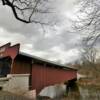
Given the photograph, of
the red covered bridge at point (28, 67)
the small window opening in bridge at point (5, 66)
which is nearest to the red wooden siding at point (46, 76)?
the red covered bridge at point (28, 67)

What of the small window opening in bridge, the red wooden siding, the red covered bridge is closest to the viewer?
the red covered bridge

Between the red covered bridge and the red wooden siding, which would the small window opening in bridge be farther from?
the red wooden siding

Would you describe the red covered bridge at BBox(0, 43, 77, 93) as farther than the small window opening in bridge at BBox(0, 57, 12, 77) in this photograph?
No

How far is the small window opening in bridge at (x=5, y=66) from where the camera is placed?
19.9 m

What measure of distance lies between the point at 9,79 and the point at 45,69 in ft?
17.2

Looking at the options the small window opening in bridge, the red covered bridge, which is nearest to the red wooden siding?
the red covered bridge

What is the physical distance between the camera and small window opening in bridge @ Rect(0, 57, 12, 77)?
19922 millimetres

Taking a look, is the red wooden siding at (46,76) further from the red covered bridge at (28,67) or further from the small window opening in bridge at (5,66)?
the small window opening in bridge at (5,66)

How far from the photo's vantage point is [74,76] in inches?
1137

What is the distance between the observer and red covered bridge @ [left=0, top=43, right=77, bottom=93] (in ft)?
62.7

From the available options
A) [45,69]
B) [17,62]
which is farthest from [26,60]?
[45,69]

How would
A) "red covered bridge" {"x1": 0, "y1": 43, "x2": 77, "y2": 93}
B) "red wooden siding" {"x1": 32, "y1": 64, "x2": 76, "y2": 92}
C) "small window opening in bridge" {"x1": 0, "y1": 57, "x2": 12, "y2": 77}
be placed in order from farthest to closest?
1. "red wooden siding" {"x1": 32, "y1": 64, "x2": 76, "y2": 92}
2. "small window opening in bridge" {"x1": 0, "y1": 57, "x2": 12, "y2": 77}
3. "red covered bridge" {"x1": 0, "y1": 43, "x2": 77, "y2": 93}

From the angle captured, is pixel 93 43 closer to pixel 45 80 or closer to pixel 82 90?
pixel 45 80

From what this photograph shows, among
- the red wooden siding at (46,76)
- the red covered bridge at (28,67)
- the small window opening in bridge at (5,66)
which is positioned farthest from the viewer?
the red wooden siding at (46,76)
